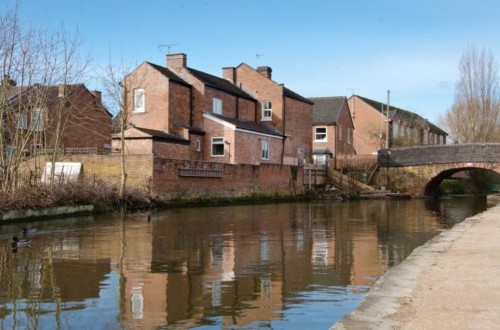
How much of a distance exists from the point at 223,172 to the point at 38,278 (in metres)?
25.1

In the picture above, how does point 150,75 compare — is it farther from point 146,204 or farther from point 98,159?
point 146,204

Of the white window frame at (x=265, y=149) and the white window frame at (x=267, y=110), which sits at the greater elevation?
the white window frame at (x=267, y=110)

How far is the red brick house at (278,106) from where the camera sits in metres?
45.3

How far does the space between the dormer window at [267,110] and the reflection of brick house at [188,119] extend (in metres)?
2.71

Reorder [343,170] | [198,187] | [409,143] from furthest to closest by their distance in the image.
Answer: [409,143] < [343,170] < [198,187]

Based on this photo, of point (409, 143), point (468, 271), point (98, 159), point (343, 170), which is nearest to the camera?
point (468, 271)

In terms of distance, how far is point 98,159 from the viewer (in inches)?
1209

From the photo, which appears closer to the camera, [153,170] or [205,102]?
[153,170]

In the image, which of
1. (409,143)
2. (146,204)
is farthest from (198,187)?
(409,143)

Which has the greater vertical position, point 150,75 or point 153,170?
point 150,75

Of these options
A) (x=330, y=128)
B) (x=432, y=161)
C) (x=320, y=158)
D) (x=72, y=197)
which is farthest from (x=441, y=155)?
(x=72, y=197)

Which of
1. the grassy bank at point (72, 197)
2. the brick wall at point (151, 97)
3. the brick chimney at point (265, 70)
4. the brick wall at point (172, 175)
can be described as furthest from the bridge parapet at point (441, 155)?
the grassy bank at point (72, 197)

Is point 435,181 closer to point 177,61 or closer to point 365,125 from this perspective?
point 365,125

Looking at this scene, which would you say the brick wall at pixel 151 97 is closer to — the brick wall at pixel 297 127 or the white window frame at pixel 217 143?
the white window frame at pixel 217 143
